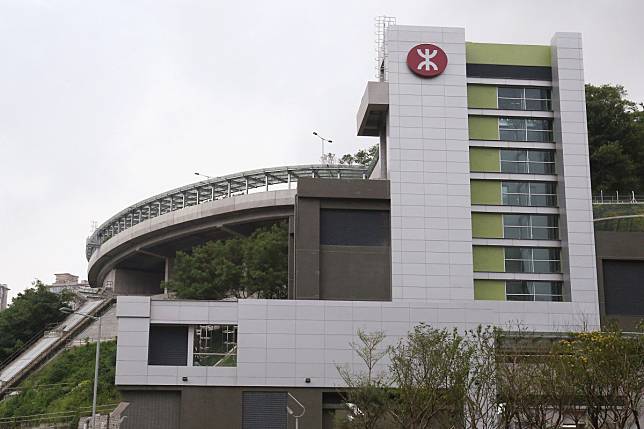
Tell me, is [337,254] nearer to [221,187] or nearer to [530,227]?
[530,227]

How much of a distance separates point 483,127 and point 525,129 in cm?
281

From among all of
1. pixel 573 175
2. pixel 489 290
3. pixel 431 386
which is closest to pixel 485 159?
pixel 573 175

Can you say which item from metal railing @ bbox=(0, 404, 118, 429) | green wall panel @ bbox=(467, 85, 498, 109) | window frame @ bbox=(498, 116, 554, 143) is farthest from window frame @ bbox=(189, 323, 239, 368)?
window frame @ bbox=(498, 116, 554, 143)

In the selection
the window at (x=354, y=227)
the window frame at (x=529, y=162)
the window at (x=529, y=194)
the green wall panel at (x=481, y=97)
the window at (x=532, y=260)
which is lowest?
the window at (x=532, y=260)

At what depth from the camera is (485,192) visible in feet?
183

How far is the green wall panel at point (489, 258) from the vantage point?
179 feet

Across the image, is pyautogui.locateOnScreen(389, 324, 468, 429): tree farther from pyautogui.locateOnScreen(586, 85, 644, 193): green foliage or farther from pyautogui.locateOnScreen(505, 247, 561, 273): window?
pyautogui.locateOnScreen(586, 85, 644, 193): green foliage

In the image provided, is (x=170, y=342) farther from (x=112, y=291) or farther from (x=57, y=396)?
(x=112, y=291)

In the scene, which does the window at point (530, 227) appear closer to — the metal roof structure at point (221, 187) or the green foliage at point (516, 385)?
the green foliage at point (516, 385)

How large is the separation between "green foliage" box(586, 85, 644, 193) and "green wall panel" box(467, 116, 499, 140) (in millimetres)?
19205

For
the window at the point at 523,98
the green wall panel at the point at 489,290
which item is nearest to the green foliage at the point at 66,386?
the green wall panel at the point at 489,290

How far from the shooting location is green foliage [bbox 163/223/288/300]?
64.9 m

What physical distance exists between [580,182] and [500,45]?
10.3m

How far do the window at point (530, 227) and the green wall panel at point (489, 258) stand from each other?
4.02 feet
